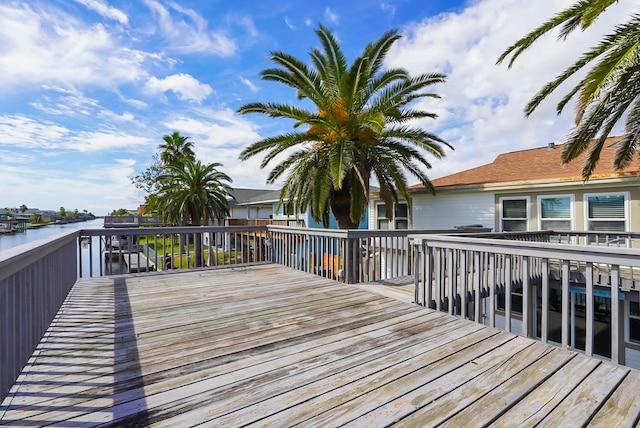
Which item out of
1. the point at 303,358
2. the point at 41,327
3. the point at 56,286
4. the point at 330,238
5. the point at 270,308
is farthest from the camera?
the point at 330,238

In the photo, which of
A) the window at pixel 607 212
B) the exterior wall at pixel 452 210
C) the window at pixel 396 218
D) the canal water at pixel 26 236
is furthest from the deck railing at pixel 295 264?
the window at pixel 396 218

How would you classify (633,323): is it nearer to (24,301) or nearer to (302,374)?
(302,374)

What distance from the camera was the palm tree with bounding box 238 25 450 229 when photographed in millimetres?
7695

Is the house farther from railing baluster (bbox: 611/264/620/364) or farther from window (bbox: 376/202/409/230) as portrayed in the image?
railing baluster (bbox: 611/264/620/364)

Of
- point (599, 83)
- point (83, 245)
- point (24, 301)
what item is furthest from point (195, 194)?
point (599, 83)

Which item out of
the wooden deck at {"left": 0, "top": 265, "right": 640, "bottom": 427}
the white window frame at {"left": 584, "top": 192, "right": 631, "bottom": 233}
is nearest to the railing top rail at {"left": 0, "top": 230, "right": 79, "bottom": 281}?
the wooden deck at {"left": 0, "top": 265, "right": 640, "bottom": 427}

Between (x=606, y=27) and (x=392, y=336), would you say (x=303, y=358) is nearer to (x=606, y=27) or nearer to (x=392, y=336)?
(x=392, y=336)

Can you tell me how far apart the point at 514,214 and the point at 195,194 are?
14383 millimetres

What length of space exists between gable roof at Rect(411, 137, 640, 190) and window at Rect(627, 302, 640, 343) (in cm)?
342

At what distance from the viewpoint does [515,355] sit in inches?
99.1

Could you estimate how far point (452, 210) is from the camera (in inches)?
393

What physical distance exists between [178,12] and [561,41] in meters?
7.67

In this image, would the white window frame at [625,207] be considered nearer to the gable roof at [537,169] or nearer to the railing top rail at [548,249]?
the gable roof at [537,169]

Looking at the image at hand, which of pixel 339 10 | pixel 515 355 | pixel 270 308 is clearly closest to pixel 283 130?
pixel 339 10
